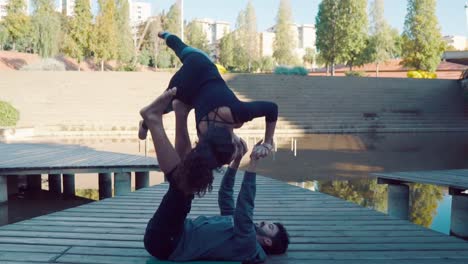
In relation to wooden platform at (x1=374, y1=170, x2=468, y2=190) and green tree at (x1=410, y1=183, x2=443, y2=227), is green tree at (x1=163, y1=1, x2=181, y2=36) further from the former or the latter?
wooden platform at (x1=374, y1=170, x2=468, y2=190)

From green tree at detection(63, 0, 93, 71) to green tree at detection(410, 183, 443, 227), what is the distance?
89.9 feet

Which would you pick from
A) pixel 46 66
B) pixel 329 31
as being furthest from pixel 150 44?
pixel 329 31

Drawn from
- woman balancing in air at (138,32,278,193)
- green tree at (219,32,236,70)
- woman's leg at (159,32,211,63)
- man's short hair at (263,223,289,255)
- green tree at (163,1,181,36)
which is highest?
green tree at (163,1,181,36)

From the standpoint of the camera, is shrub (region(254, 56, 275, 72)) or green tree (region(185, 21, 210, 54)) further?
green tree (region(185, 21, 210, 54))

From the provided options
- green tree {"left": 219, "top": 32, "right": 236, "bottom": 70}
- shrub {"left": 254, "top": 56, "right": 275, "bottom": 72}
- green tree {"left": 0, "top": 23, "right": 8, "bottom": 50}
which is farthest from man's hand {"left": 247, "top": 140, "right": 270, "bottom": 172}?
green tree {"left": 219, "top": 32, "right": 236, "bottom": 70}

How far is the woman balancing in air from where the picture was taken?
8.09 feet

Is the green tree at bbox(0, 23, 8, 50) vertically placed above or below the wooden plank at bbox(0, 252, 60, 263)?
above

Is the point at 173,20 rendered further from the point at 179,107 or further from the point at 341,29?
the point at 179,107

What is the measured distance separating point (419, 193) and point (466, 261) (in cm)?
528

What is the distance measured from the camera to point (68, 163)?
6773 mm

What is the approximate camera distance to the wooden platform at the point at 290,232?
9.20 ft

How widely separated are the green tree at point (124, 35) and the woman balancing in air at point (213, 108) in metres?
34.9

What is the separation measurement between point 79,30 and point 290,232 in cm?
3079

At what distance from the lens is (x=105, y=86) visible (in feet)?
71.8
